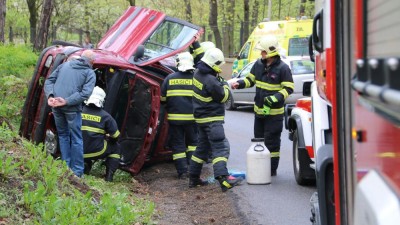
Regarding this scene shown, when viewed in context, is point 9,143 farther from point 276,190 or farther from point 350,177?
point 350,177

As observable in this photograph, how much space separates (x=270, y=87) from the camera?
29.3 ft

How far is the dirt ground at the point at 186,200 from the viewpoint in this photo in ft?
23.8

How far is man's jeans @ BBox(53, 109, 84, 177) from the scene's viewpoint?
29.5 feet

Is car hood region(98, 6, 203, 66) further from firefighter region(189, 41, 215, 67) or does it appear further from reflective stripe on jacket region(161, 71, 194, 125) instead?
reflective stripe on jacket region(161, 71, 194, 125)

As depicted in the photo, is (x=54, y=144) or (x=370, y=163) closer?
(x=370, y=163)

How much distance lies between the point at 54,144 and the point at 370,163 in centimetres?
741

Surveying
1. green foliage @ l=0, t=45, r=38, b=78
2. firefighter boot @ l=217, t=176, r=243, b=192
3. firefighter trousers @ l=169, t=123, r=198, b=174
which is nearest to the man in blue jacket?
firefighter trousers @ l=169, t=123, r=198, b=174

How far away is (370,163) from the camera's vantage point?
254cm

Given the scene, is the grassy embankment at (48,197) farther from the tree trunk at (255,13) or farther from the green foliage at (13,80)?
the tree trunk at (255,13)

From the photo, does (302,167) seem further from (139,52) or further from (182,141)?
(139,52)

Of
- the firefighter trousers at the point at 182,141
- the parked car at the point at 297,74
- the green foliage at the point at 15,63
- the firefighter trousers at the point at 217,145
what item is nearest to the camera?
the firefighter trousers at the point at 217,145

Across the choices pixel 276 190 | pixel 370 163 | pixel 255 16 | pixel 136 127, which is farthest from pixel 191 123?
pixel 255 16

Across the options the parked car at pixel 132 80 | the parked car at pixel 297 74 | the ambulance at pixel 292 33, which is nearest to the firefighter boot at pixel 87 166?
the parked car at pixel 132 80

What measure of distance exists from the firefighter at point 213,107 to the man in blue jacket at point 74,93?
148cm
